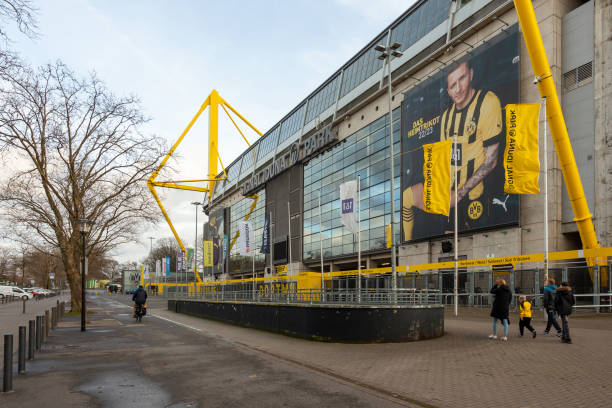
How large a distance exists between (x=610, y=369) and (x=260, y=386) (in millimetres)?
6162

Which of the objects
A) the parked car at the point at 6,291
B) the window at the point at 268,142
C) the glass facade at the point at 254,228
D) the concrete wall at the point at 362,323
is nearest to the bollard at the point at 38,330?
the concrete wall at the point at 362,323

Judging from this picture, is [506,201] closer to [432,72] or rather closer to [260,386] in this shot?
[432,72]

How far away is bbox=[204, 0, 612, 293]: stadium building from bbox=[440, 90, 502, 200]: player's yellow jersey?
78 mm

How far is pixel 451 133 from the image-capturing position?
3338 cm

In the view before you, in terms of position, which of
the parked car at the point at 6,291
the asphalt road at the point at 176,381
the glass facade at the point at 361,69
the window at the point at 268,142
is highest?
the glass facade at the point at 361,69

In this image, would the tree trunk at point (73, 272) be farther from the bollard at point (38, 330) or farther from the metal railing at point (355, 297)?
the bollard at point (38, 330)

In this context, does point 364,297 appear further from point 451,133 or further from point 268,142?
point 268,142

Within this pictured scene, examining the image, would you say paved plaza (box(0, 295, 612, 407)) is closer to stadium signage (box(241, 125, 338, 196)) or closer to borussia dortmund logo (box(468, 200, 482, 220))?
borussia dortmund logo (box(468, 200, 482, 220))

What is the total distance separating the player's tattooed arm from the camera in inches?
1159

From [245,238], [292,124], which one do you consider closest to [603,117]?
[245,238]

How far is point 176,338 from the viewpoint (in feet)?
51.9

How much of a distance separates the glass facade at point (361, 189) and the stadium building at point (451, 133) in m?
0.12

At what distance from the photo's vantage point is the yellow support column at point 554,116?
2192cm

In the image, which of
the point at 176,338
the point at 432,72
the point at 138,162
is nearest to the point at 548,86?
the point at 432,72
